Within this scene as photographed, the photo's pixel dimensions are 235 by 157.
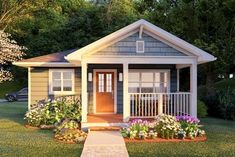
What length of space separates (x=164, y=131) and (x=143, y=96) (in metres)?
3.91

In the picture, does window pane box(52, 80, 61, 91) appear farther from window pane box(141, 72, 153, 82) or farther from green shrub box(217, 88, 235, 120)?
green shrub box(217, 88, 235, 120)

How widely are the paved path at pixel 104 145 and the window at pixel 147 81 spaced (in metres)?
4.47

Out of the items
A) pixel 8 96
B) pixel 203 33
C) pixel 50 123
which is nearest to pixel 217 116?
pixel 203 33

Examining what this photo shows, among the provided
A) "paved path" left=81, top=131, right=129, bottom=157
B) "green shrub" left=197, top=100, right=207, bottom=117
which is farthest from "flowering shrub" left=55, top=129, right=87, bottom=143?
"green shrub" left=197, top=100, right=207, bottom=117

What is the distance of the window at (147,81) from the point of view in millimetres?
17234

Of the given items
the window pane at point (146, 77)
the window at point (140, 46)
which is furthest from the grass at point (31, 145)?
the window pane at point (146, 77)

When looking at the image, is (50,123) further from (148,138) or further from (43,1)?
(43,1)

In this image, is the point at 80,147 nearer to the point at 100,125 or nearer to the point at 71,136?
the point at 71,136

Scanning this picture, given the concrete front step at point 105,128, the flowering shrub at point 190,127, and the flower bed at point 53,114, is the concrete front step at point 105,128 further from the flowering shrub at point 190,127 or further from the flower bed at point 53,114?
the flowering shrub at point 190,127

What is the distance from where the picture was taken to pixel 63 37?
128 feet

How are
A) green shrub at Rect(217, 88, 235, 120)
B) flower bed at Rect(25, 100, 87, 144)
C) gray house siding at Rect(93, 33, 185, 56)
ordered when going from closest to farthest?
gray house siding at Rect(93, 33, 185, 56)
flower bed at Rect(25, 100, 87, 144)
green shrub at Rect(217, 88, 235, 120)

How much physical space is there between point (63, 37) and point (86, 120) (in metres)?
26.0

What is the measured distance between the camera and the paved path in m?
9.75

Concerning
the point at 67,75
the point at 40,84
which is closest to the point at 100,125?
the point at 67,75
